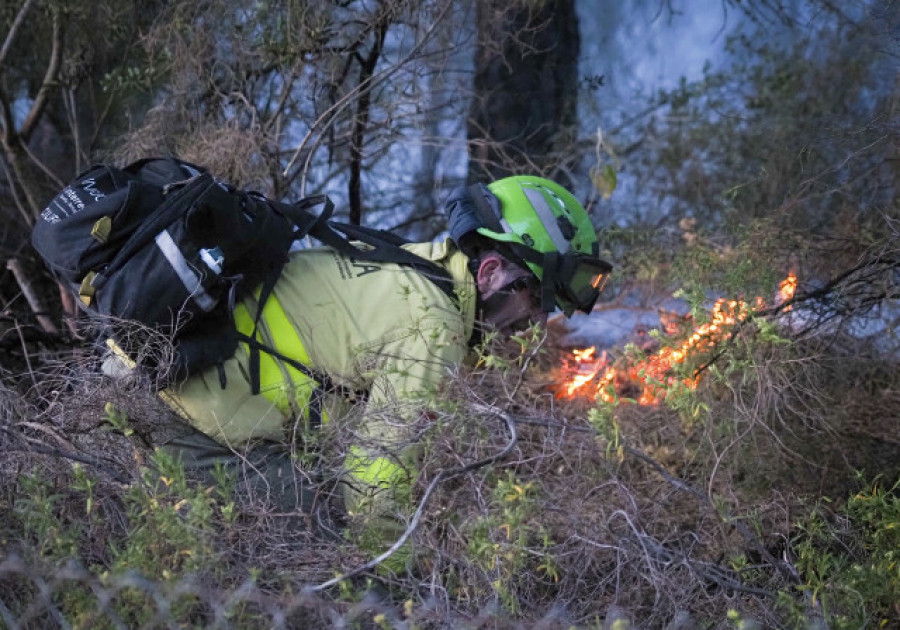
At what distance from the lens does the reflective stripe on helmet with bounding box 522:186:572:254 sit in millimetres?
4078

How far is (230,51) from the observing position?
6.02 meters

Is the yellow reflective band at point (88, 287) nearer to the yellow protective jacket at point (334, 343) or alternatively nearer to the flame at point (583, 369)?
the yellow protective jacket at point (334, 343)

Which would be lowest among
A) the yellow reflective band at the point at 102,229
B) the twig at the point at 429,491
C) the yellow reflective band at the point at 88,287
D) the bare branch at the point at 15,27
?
the twig at the point at 429,491

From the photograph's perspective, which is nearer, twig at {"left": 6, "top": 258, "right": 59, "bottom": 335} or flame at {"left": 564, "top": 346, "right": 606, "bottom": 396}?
flame at {"left": 564, "top": 346, "right": 606, "bottom": 396}

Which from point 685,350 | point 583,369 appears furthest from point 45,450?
point 583,369

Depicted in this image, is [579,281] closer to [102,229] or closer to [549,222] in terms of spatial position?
[549,222]

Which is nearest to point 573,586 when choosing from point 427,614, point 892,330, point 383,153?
point 427,614

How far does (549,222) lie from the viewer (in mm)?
4090

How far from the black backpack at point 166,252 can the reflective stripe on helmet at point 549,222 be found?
1.05 meters

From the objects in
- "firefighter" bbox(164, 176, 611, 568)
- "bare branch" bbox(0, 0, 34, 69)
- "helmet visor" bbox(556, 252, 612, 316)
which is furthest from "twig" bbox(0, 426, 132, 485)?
"bare branch" bbox(0, 0, 34, 69)

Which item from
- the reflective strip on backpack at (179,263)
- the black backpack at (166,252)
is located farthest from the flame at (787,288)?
the reflective strip on backpack at (179,263)

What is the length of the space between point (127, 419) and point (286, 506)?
576 mm

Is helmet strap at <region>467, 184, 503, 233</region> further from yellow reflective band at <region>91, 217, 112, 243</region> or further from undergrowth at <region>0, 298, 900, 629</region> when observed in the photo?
yellow reflective band at <region>91, 217, 112, 243</region>

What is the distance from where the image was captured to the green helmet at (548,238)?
13.1ft
